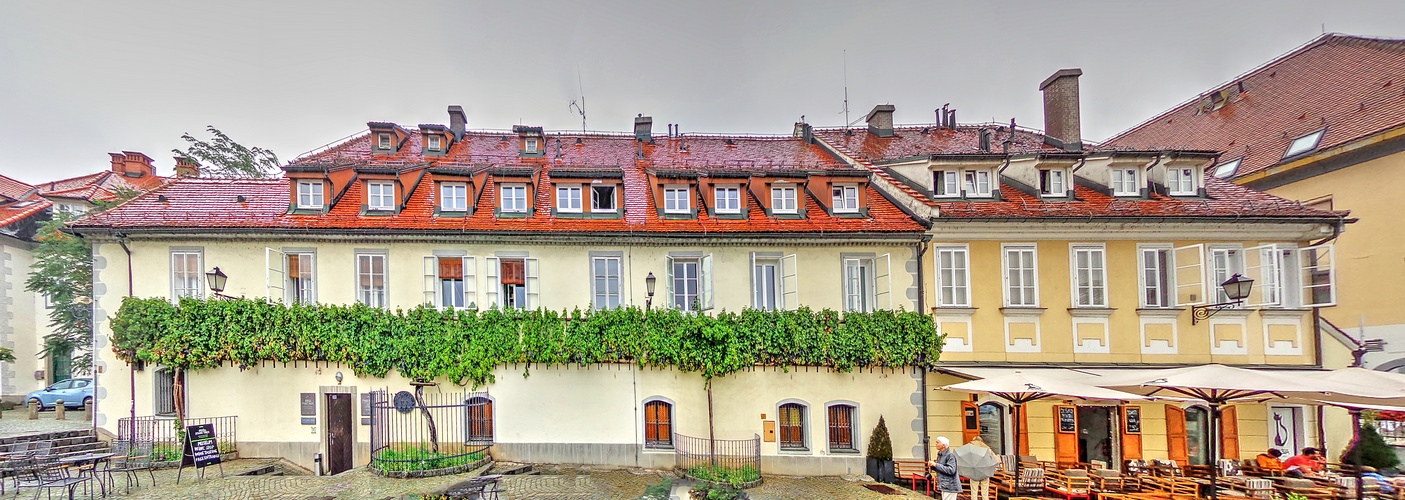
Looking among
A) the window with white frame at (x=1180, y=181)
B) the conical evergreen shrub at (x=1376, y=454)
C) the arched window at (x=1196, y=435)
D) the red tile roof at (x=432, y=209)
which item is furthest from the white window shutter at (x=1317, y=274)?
the red tile roof at (x=432, y=209)

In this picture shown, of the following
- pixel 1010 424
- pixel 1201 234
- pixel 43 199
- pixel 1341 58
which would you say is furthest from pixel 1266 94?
pixel 43 199

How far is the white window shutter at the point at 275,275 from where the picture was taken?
14.4 meters

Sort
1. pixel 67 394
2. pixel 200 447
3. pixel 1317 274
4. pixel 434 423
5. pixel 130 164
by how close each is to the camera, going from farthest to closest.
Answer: pixel 130 164, pixel 67 394, pixel 1317 274, pixel 434 423, pixel 200 447

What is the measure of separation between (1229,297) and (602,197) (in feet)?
47.6

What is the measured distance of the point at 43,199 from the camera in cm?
2650

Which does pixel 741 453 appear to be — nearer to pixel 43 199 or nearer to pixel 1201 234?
pixel 1201 234

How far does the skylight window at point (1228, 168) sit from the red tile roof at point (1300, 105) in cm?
20

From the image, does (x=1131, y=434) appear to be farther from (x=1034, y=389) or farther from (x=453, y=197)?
(x=453, y=197)

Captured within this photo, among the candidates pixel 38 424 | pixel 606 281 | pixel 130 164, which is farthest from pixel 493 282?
pixel 130 164

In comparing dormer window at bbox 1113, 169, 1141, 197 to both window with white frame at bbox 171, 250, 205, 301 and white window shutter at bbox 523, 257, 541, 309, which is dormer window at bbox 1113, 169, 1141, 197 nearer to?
white window shutter at bbox 523, 257, 541, 309

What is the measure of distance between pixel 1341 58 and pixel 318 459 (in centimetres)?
3224

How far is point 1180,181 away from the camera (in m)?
16.7

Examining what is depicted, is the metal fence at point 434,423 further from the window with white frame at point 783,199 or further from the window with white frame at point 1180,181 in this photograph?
the window with white frame at point 1180,181

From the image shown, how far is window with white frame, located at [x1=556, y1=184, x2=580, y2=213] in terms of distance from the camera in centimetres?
1606
